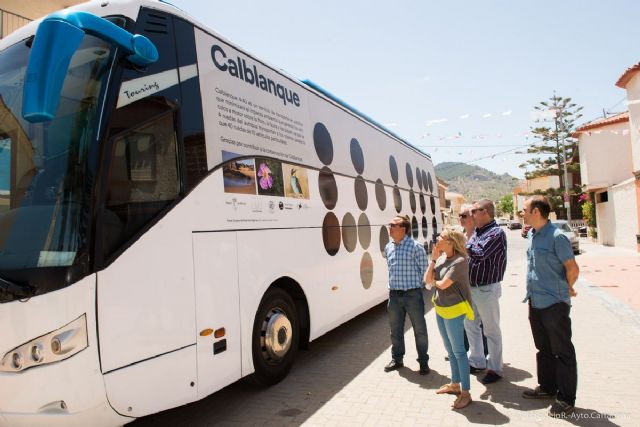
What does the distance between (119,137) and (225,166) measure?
1.13 metres

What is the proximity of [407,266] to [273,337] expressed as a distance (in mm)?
1788

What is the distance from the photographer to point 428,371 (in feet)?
17.3

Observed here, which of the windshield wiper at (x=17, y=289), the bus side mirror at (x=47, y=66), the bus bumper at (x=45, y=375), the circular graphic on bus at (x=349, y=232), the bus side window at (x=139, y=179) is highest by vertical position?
the bus side mirror at (x=47, y=66)

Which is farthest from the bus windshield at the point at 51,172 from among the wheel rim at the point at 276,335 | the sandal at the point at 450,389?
the sandal at the point at 450,389

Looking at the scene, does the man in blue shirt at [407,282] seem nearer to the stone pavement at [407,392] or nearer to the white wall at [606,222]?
the stone pavement at [407,392]

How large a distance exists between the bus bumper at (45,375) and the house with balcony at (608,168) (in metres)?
27.2

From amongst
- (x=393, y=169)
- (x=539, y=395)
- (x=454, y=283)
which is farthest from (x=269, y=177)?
(x=393, y=169)

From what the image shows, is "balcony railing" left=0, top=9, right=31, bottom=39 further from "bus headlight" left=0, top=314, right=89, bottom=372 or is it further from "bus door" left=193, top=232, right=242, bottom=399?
"bus headlight" left=0, top=314, right=89, bottom=372

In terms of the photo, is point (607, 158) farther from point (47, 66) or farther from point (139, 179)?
point (47, 66)

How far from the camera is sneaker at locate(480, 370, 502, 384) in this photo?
4848 mm

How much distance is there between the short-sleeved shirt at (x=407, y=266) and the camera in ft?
17.2

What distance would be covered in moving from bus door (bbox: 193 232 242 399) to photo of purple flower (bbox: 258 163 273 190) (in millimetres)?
781

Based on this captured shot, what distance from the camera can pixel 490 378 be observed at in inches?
191

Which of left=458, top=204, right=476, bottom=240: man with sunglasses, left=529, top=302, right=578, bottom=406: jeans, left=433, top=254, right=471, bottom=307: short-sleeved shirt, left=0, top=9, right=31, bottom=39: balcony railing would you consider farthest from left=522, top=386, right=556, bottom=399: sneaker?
left=0, top=9, right=31, bottom=39: balcony railing
